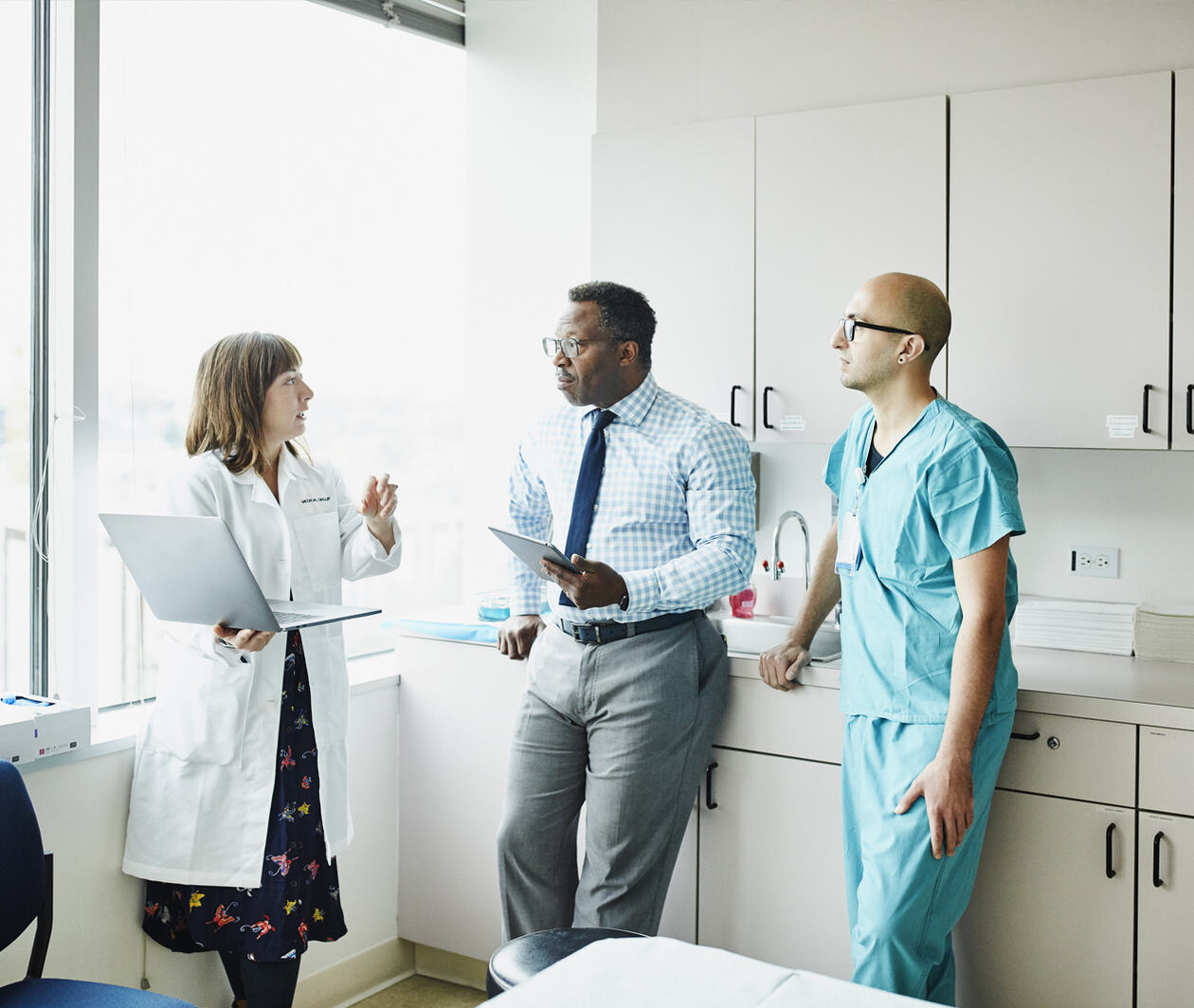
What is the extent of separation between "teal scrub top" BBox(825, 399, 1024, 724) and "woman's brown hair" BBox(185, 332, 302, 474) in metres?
1.20

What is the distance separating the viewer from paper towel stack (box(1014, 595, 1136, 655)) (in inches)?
101

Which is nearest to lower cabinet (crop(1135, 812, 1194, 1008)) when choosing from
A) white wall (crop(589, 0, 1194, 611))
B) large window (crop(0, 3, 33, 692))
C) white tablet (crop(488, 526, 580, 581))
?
white wall (crop(589, 0, 1194, 611))

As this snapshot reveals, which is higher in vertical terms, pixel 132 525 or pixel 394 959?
pixel 132 525

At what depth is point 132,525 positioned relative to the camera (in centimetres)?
209

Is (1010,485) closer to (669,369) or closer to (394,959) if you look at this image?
(669,369)

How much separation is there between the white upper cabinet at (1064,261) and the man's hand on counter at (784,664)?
0.65 m

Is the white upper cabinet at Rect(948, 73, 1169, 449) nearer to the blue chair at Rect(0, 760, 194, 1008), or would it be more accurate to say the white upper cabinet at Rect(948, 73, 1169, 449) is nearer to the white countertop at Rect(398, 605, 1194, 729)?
the white countertop at Rect(398, 605, 1194, 729)

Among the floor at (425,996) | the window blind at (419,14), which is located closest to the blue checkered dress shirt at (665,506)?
the floor at (425,996)

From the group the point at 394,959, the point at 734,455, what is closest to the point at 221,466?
the point at 734,455

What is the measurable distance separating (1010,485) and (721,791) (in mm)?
972

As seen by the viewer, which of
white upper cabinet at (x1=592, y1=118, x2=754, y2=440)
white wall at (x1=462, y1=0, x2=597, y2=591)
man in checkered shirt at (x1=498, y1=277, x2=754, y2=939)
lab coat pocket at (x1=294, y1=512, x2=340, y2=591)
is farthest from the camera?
white wall at (x1=462, y1=0, x2=597, y2=591)

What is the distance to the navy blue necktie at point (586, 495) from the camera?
243cm

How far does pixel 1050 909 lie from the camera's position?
2271 millimetres

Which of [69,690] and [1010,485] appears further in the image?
[69,690]
